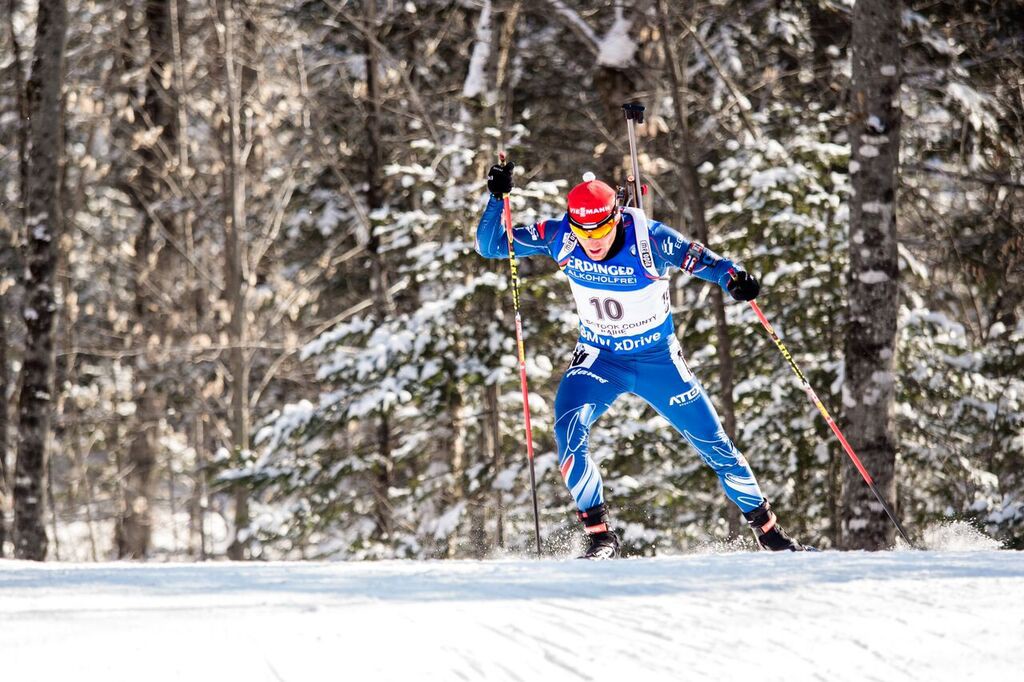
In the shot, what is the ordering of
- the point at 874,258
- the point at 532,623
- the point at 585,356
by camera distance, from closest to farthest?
the point at 532,623
the point at 585,356
the point at 874,258

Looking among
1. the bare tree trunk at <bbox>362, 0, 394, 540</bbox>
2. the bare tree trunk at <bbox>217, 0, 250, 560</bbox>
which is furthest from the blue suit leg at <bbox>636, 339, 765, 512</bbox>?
the bare tree trunk at <bbox>217, 0, 250, 560</bbox>

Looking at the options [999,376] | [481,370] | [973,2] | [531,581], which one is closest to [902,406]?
[999,376]

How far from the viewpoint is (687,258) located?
6.05m


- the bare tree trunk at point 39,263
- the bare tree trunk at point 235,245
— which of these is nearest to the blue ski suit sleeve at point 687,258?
the bare tree trunk at point 39,263

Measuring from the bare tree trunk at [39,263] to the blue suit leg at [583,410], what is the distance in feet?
19.4

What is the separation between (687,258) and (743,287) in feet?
1.14

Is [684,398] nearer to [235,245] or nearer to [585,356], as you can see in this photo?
[585,356]

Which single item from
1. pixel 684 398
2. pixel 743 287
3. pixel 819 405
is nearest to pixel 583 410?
pixel 684 398

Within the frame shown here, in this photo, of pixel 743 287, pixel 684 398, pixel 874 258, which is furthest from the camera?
pixel 874 258

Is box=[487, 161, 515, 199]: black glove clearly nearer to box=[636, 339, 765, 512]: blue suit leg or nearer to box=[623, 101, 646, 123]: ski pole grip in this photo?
box=[623, 101, 646, 123]: ski pole grip

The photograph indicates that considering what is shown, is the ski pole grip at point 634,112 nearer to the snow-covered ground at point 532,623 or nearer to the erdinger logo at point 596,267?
the erdinger logo at point 596,267

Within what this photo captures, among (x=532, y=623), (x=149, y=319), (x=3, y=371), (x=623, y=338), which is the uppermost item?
(x=149, y=319)

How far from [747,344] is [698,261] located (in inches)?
212

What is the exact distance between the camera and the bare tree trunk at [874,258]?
7.66m
